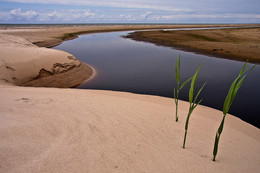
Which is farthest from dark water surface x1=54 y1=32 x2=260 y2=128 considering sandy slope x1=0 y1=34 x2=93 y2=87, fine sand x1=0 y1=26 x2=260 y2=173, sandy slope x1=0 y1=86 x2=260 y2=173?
sandy slope x1=0 y1=86 x2=260 y2=173

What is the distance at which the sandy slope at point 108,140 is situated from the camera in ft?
6.74

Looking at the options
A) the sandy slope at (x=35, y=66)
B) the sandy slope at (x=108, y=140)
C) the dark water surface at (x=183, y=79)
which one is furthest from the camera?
the sandy slope at (x=35, y=66)

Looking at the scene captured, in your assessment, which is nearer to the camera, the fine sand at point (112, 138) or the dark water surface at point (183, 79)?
the fine sand at point (112, 138)

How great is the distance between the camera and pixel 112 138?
2.68 m

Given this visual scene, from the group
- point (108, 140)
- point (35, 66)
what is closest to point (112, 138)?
point (108, 140)

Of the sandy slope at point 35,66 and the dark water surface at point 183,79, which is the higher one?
the sandy slope at point 35,66

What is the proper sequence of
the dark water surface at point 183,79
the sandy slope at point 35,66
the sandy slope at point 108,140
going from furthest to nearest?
the sandy slope at point 35,66
the dark water surface at point 183,79
the sandy slope at point 108,140

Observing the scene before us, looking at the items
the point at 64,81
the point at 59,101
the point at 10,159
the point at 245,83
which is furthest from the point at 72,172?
the point at 245,83

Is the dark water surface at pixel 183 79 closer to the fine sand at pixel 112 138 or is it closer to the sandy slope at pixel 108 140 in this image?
the fine sand at pixel 112 138

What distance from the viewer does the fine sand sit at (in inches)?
81.1

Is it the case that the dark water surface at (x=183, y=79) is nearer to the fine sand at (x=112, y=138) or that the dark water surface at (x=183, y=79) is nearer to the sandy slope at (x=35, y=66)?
the sandy slope at (x=35, y=66)

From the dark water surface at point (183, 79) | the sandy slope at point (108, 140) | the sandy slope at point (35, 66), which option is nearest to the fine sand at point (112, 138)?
the sandy slope at point (108, 140)

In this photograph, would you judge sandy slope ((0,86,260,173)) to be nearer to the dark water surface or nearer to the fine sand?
the fine sand

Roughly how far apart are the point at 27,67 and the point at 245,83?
9.37 meters
